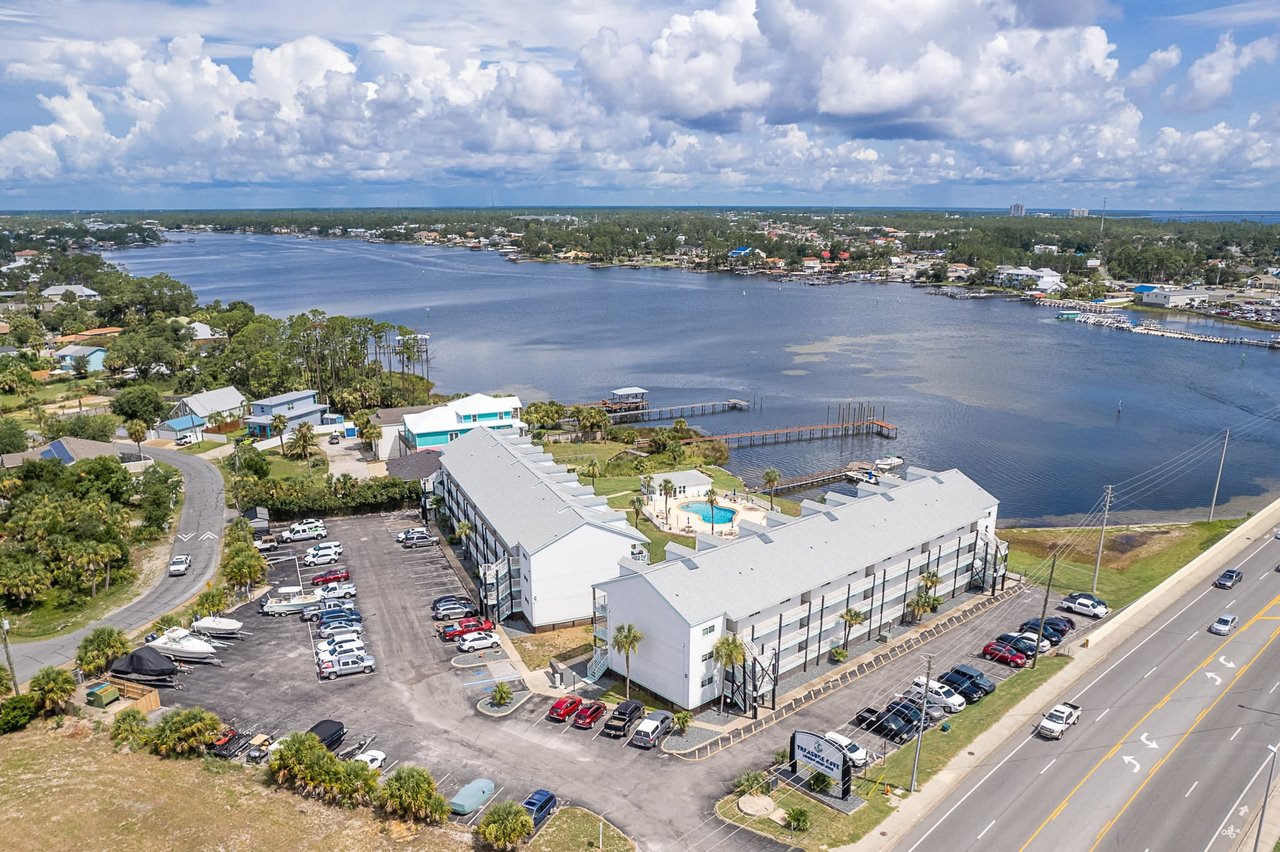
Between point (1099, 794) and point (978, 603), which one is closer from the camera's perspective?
point (1099, 794)

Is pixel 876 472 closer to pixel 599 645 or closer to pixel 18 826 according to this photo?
pixel 599 645

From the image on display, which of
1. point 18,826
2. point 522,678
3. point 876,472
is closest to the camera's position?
point 18,826

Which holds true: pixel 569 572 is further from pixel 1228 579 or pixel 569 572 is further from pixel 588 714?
pixel 1228 579

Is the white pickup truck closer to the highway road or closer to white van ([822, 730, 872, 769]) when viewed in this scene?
the highway road

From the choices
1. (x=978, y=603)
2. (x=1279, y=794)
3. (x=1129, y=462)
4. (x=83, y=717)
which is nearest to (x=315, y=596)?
(x=83, y=717)

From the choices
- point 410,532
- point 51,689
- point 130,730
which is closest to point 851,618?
point 410,532
